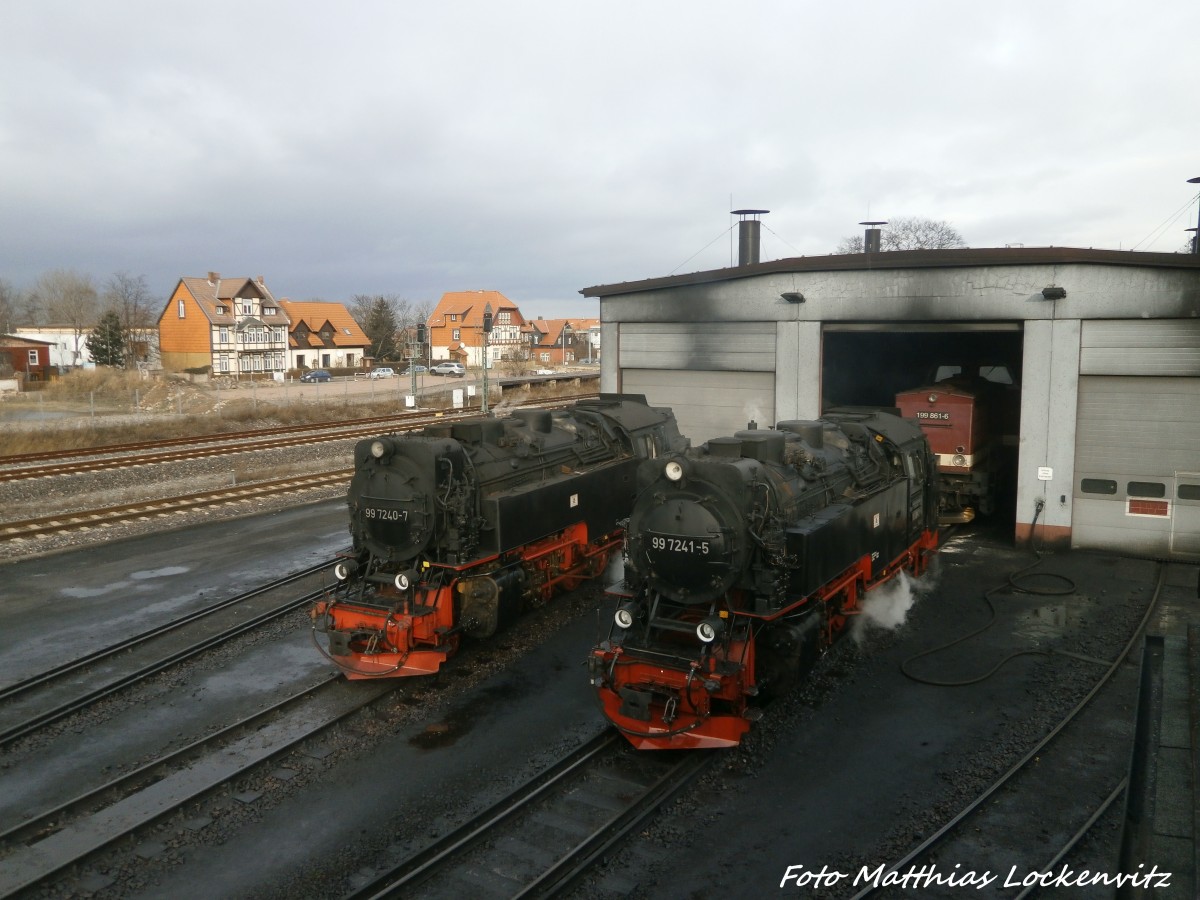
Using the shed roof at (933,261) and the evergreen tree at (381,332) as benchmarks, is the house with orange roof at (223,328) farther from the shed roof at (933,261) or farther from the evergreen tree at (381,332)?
the shed roof at (933,261)

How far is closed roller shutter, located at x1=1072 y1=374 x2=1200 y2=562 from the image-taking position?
15531 mm

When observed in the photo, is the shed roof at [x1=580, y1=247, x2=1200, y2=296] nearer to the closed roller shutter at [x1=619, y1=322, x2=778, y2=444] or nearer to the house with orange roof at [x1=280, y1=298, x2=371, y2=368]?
the closed roller shutter at [x1=619, y1=322, x2=778, y2=444]

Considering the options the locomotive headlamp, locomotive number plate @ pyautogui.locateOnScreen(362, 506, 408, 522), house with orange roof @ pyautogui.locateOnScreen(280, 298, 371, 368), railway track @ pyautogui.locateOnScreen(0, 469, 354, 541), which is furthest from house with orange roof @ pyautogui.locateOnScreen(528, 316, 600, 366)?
the locomotive headlamp

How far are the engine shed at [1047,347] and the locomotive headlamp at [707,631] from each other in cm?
1100

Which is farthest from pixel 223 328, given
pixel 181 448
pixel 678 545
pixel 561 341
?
pixel 678 545

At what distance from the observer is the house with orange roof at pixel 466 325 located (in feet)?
275

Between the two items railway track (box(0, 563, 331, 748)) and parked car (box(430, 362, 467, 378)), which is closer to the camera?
railway track (box(0, 563, 331, 748))

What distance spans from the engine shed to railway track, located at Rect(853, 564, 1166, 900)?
8.04 meters

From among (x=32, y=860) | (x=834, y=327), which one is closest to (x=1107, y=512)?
(x=834, y=327)

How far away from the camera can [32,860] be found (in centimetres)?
689

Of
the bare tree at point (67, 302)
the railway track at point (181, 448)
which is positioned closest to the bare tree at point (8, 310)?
the bare tree at point (67, 302)

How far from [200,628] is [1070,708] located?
11.1 metres

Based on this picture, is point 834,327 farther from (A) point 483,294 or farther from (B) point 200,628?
(A) point 483,294

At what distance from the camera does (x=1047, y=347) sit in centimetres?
1627
